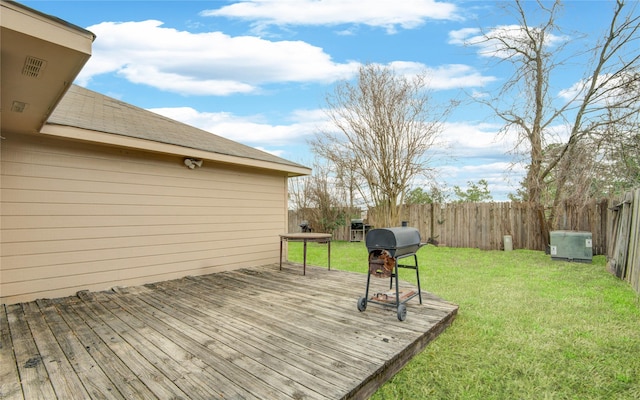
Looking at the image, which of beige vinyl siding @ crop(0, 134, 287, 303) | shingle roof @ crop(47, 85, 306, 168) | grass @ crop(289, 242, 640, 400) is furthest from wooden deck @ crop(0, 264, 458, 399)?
shingle roof @ crop(47, 85, 306, 168)

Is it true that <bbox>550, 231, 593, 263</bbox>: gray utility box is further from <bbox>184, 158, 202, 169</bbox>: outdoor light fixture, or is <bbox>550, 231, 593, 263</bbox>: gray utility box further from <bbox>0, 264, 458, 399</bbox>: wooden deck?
<bbox>184, 158, 202, 169</bbox>: outdoor light fixture

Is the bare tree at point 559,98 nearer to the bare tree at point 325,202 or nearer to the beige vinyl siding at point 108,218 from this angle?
the bare tree at point 325,202

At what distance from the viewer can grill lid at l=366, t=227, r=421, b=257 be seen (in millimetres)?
2959

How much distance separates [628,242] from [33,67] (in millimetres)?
7645

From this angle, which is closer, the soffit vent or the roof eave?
the soffit vent

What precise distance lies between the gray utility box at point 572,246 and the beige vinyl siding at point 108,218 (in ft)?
22.5

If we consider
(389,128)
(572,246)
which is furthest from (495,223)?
(389,128)

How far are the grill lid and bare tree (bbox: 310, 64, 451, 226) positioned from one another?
682 centimetres

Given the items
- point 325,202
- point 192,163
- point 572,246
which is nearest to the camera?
point 192,163

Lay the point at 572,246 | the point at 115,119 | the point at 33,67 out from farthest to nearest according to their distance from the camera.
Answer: the point at 572,246 < the point at 115,119 < the point at 33,67

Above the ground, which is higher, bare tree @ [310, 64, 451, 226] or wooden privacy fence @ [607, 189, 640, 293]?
bare tree @ [310, 64, 451, 226]

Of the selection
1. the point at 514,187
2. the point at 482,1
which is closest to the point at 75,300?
the point at 514,187

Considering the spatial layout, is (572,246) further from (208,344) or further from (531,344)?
(208,344)

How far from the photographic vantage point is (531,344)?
2.82 meters
